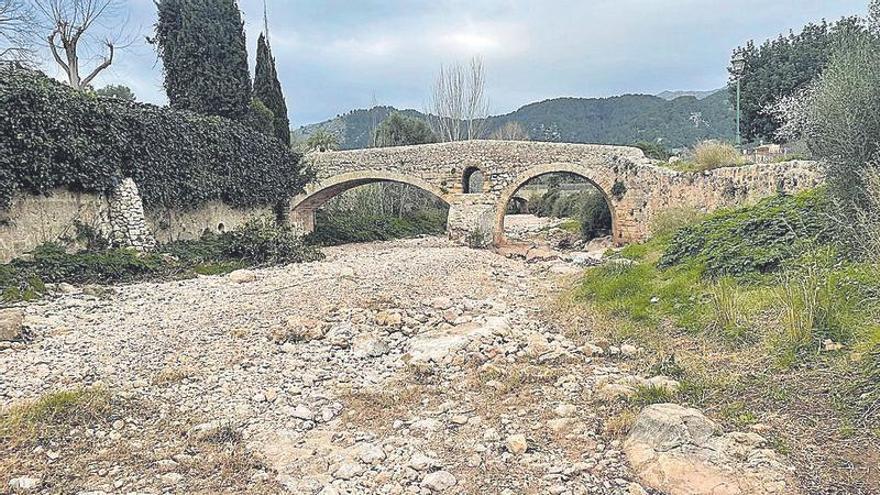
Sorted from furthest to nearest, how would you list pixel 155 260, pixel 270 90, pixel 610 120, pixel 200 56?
1. pixel 610 120
2. pixel 270 90
3. pixel 200 56
4. pixel 155 260

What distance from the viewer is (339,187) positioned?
23062 mm

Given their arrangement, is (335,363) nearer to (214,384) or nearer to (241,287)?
(214,384)

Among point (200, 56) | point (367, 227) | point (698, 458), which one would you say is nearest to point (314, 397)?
point (698, 458)

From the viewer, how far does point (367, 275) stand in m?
10.8

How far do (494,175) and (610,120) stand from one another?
4949 centimetres

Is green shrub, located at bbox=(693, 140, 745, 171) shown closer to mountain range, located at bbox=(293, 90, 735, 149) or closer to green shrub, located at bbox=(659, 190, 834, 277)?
green shrub, located at bbox=(659, 190, 834, 277)

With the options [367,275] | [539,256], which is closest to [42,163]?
[367,275]

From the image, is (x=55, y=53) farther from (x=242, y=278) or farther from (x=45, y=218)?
(x=242, y=278)

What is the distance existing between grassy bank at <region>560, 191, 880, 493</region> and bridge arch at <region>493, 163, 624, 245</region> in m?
10.3

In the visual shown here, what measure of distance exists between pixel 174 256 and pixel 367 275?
16.6 ft

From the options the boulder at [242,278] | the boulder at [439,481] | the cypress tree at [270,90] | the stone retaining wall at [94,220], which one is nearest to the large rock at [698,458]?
the boulder at [439,481]

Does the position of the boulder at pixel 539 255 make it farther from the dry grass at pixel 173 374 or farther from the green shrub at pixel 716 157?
the dry grass at pixel 173 374

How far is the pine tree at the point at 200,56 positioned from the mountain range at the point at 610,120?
30.3m

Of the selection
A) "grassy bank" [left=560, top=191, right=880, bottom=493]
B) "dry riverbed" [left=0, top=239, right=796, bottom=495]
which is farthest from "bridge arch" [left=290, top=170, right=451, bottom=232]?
"dry riverbed" [left=0, top=239, right=796, bottom=495]
